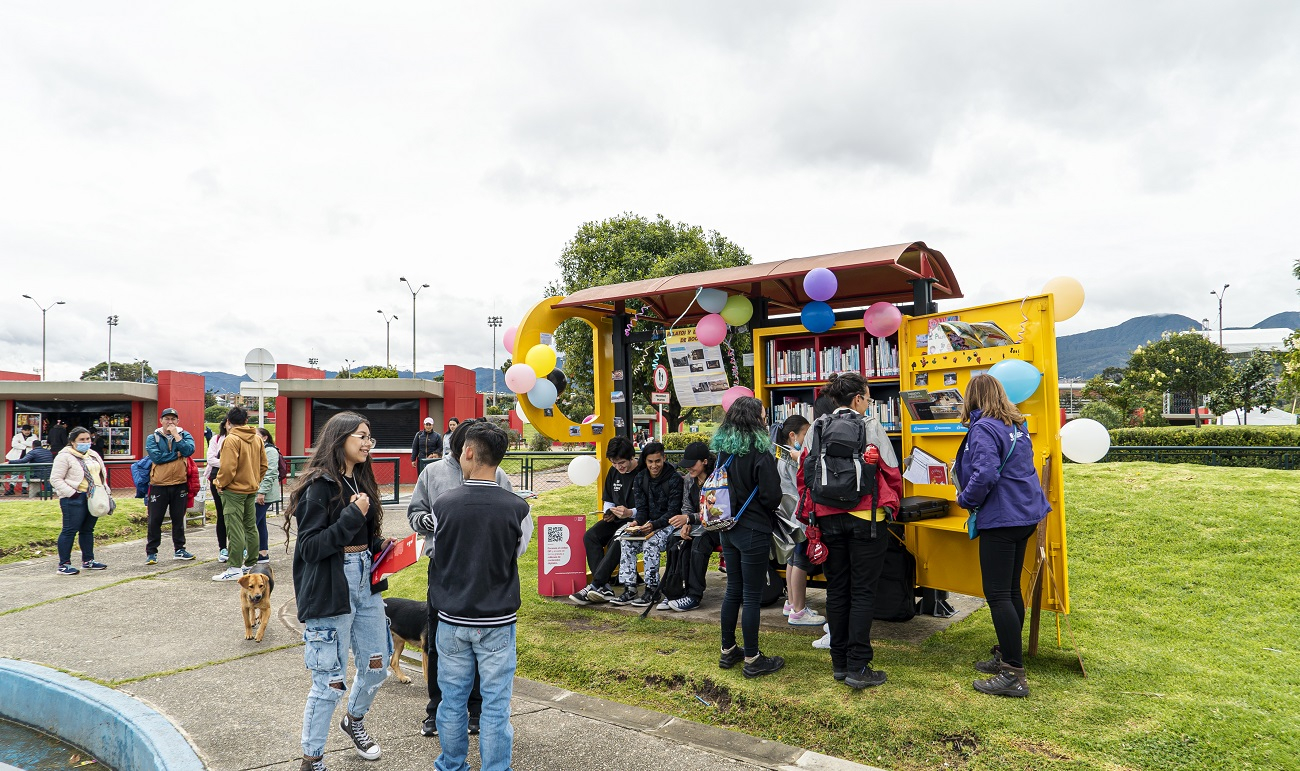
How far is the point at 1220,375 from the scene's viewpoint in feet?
104

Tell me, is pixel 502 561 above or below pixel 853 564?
above

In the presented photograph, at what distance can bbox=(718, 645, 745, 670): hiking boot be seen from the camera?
457 centimetres

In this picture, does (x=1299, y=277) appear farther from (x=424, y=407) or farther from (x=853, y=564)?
(x=424, y=407)

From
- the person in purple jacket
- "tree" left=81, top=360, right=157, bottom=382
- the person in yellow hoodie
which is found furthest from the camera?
"tree" left=81, top=360, right=157, bottom=382

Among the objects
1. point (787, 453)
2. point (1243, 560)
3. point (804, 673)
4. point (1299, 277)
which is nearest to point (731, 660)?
point (804, 673)

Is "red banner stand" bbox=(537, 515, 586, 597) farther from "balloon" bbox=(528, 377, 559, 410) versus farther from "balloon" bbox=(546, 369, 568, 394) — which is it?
"balloon" bbox=(546, 369, 568, 394)

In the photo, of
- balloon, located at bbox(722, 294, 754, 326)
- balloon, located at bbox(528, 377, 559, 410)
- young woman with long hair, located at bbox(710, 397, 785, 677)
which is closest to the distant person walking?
balloon, located at bbox(528, 377, 559, 410)

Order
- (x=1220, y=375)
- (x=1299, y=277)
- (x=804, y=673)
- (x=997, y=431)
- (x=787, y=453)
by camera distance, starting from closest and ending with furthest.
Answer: (x=997, y=431) → (x=804, y=673) → (x=787, y=453) → (x=1299, y=277) → (x=1220, y=375)

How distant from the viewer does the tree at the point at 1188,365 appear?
104ft

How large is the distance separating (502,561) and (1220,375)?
39.1 meters

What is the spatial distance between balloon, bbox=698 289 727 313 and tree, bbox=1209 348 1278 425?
35.7 metres

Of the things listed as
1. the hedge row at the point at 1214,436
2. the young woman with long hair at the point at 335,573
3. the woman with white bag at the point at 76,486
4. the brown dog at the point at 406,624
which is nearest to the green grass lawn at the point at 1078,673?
the brown dog at the point at 406,624

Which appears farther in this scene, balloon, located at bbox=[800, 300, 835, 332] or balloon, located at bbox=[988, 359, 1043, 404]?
balloon, located at bbox=[800, 300, 835, 332]

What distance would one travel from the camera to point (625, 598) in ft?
20.9
